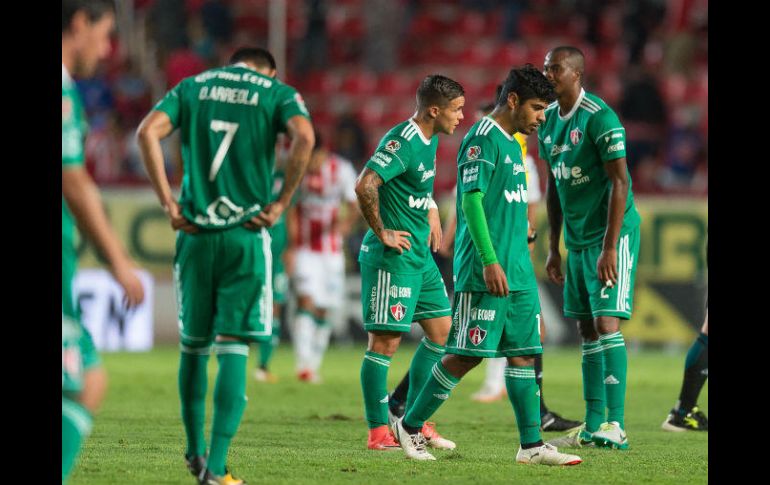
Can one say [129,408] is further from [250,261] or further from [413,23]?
[413,23]

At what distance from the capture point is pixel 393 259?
773cm

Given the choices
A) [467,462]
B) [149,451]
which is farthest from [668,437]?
[149,451]

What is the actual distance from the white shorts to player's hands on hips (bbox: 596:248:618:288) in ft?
18.9

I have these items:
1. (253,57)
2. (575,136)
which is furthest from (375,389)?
(253,57)

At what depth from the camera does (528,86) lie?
23.0 ft

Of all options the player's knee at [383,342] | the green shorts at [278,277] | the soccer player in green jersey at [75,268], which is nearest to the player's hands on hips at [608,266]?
the player's knee at [383,342]

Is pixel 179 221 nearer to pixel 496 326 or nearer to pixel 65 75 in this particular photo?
pixel 65 75

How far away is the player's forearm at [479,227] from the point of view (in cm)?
683

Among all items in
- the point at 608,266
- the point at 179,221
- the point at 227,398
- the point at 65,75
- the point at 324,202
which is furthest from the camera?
the point at 324,202

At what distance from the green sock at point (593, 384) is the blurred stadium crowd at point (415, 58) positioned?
33.9ft

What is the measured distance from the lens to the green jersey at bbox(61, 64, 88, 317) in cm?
476

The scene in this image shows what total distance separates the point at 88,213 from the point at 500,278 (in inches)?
107

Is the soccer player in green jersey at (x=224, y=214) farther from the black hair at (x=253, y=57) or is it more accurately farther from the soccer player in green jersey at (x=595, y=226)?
the soccer player in green jersey at (x=595, y=226)
